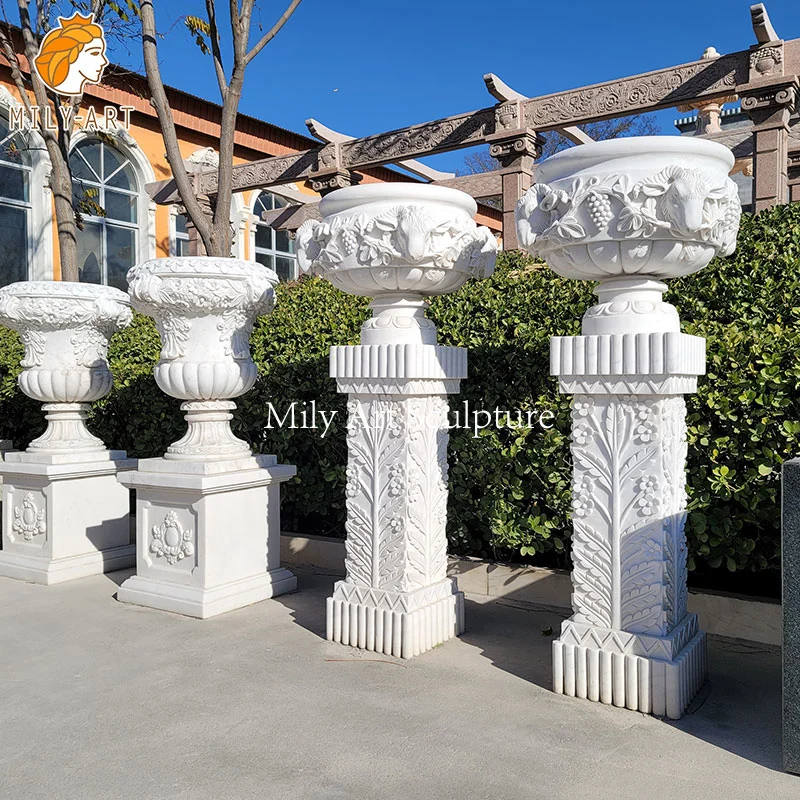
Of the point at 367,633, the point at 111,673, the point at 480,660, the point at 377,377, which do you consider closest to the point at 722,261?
the point at 377,377

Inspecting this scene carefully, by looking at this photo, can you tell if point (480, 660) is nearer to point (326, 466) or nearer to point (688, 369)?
point (688, 369)

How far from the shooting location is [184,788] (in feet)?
7.03

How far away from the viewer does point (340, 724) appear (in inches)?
101

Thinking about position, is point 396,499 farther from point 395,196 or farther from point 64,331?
point 64,331

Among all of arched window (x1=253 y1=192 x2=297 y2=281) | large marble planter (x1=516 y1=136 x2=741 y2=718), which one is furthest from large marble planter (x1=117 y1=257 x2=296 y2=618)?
arched window (x1=253 y1=192 x2=297 y2=281)

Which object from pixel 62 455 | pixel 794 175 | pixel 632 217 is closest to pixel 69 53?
pixel 62 455

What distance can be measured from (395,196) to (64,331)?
2765 mm

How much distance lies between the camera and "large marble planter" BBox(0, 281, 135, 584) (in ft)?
15.1

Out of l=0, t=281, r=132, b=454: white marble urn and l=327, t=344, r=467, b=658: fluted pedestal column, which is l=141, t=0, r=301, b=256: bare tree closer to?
l=0, t=281, r=132, b=454: white marble urn

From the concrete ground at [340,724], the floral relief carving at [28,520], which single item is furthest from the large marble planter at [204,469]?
the floral relief carving at [28,520]

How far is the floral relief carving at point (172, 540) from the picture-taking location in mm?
3936

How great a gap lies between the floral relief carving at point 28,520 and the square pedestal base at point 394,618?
2.33m

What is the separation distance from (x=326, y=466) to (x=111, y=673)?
1.95m

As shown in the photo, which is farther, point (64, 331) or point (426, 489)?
point (64, 331)
